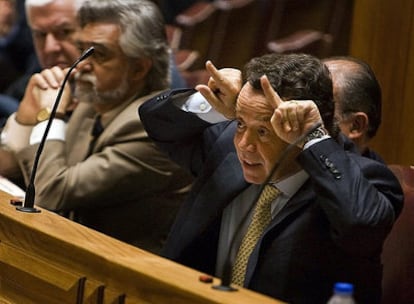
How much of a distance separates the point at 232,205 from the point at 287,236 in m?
0.24

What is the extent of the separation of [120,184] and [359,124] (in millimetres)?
A: 843

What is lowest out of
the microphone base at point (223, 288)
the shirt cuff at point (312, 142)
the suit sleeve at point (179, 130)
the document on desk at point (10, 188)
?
the document on desk at point (10, 188)

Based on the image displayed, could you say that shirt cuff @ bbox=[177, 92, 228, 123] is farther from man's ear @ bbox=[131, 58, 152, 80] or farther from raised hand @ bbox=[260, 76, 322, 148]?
man's ear @ bbox=[131, 58, 152, 80]

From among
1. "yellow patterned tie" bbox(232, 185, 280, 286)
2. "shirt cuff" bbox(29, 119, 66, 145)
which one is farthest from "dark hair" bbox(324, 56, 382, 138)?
"shirt cuff" bbox(29, 119, 66, 145)

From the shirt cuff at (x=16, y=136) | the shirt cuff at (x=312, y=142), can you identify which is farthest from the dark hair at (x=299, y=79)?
the shirt cuff at (x=16, y=136)

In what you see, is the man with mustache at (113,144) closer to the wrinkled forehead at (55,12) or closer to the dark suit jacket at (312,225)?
the wrinkled forehead at (55,12)

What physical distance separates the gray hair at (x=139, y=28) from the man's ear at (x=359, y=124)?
84 cm

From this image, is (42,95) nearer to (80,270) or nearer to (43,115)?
(43,115)

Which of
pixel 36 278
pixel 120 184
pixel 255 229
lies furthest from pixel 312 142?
pixel 120 184

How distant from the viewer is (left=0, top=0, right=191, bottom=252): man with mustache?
3.49 m

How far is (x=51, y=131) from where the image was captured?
12.0 ft

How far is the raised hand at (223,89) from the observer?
2.69m

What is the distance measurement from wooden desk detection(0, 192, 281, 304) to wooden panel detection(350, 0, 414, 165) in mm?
1476

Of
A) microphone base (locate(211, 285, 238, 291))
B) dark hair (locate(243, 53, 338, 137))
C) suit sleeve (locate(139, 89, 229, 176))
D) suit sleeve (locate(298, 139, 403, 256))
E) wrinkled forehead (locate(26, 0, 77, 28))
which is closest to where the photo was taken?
microphone base (locate(211, 285, 238, 291))
